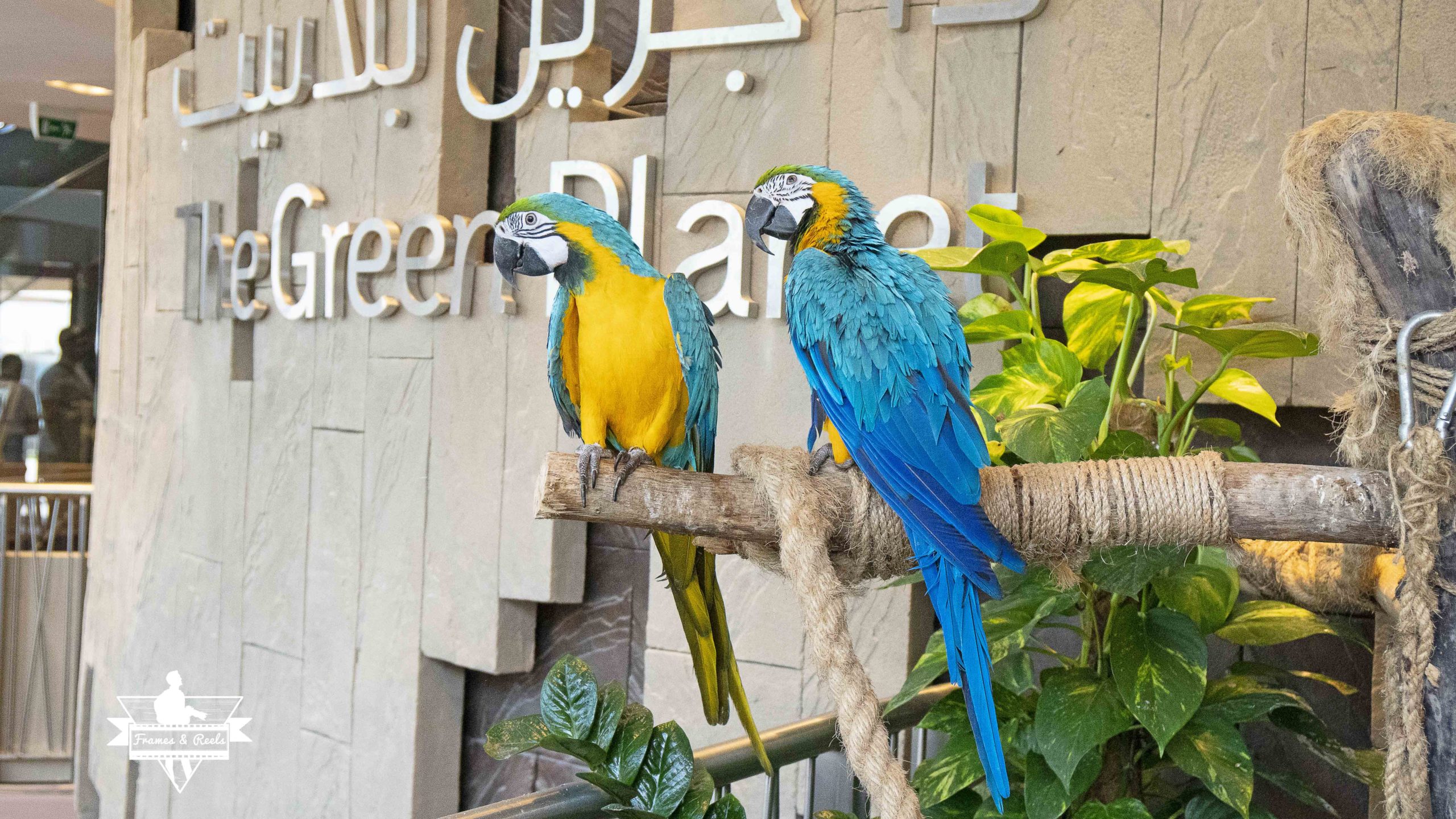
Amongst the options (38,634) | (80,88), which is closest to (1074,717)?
(38,634)

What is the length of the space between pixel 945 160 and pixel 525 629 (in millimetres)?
1299

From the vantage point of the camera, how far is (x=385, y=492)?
239 cm

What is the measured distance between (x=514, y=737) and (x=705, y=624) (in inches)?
9.2

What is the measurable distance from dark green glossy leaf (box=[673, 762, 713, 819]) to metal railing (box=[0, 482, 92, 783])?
3874mm

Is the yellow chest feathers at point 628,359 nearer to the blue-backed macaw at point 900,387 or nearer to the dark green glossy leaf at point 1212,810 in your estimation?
the blue-backed macaw at point 900,387

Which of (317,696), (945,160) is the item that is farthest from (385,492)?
(945,160)

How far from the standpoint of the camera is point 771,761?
49.6 inches

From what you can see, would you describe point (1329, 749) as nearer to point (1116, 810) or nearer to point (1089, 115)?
point (1116, 810)

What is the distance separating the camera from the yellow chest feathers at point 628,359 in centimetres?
107

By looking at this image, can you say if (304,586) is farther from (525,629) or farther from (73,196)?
(73,196)

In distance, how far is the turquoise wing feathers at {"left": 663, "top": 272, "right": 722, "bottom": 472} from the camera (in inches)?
41.9

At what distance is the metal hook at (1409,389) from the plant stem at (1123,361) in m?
0.50

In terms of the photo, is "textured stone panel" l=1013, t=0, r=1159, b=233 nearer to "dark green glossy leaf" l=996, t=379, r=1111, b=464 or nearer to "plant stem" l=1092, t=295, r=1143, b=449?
"plant stem" l=1092, t=295, r=1143, b=449

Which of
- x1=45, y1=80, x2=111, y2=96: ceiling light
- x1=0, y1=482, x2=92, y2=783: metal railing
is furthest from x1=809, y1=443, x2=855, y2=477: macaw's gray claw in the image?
x1=45, y1=80, x2=111, y2=96: ceiling light
